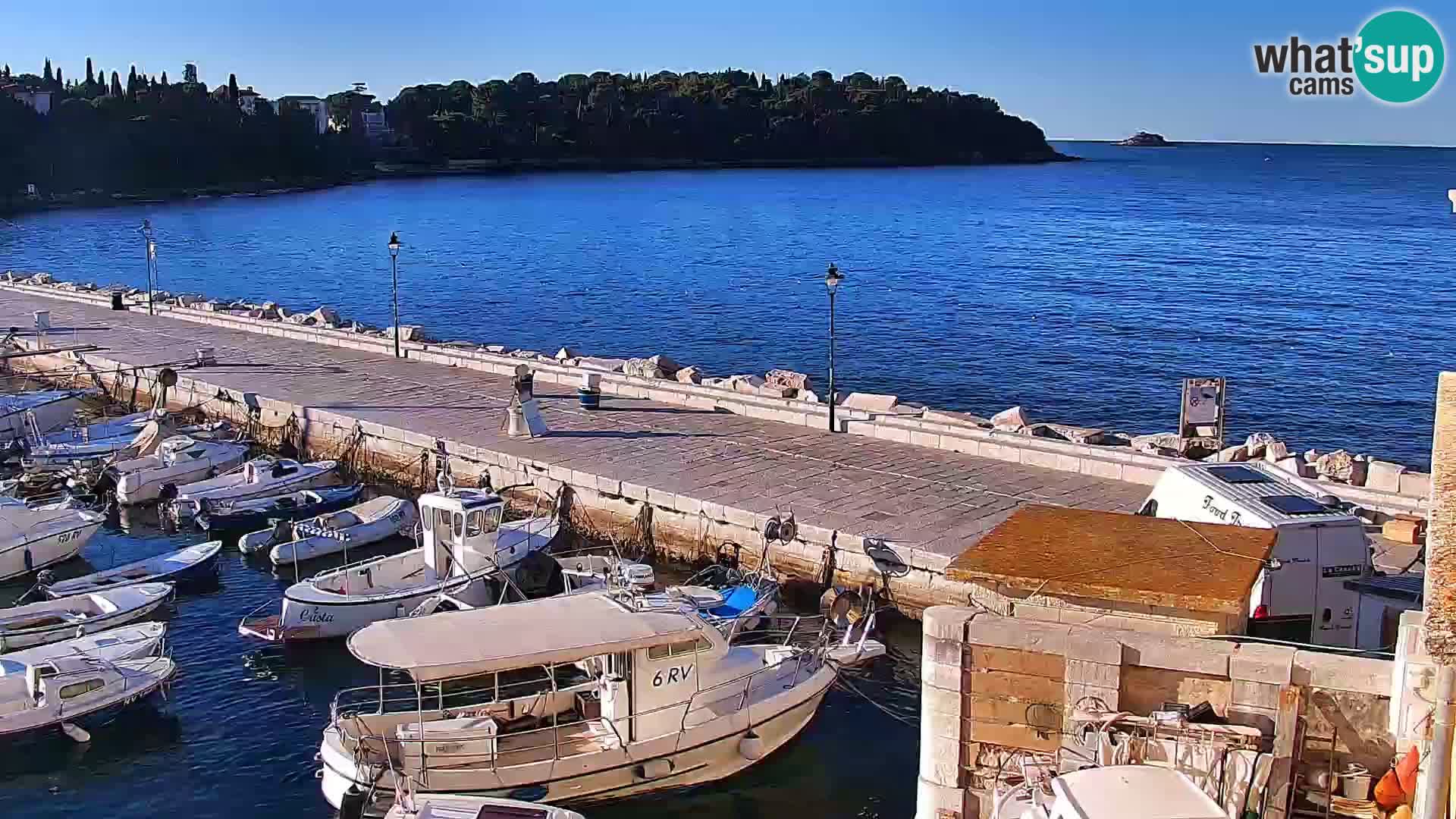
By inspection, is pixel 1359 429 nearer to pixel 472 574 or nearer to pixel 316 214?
pixel 472 574

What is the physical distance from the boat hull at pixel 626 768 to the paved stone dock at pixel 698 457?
14.7 feet

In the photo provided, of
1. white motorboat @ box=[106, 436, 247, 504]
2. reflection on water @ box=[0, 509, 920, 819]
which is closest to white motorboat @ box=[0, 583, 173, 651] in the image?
reflection on water @ box=[0, 509, 920, 819]

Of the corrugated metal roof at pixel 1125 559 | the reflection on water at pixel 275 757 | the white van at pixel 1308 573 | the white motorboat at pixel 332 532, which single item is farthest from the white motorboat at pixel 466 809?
the white motorboat at pixel 332 532

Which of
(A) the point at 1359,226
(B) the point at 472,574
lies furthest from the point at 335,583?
(A) the point at 1359,226

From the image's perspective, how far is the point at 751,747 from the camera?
1773 centimetres

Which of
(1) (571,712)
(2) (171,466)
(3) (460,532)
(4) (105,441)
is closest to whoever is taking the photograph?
(1) (571,712)

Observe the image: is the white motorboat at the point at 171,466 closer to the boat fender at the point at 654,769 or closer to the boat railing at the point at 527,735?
the boat railing at the point at 527,735

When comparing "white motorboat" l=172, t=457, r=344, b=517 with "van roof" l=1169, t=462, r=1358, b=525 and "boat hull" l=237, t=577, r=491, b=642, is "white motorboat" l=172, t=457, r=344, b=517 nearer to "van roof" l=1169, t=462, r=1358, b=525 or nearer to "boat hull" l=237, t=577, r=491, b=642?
"boat hull" l=237, t=577, r=491, b=642

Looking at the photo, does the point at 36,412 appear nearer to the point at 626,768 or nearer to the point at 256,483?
the point at 256,483

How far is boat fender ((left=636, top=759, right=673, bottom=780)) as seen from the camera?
663 inches

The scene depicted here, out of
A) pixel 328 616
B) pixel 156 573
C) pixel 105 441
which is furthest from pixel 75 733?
pixel 105 441

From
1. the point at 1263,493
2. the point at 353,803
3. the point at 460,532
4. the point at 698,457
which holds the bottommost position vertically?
the point at 353,803

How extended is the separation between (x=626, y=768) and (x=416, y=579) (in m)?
7.37

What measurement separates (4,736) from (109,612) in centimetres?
354
